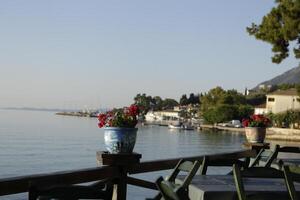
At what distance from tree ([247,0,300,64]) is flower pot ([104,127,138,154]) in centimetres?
1578

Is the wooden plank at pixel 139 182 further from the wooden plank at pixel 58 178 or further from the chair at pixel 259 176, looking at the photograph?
the chair at pixel 259 176

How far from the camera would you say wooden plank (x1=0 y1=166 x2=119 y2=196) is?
488 cm

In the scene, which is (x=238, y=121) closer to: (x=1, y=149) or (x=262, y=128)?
(x=1, y=149)

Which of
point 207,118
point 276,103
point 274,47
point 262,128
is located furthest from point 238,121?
point 262,128

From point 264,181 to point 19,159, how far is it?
44.9 metres

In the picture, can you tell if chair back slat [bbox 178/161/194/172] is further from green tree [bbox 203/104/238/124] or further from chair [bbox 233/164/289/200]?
green tree [bbox 203/104/238/124]

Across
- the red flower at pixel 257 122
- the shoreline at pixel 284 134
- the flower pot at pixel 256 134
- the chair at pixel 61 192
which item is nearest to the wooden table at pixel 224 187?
the chair at pixel 61 192

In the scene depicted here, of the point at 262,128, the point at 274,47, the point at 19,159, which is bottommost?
the point at 19,159

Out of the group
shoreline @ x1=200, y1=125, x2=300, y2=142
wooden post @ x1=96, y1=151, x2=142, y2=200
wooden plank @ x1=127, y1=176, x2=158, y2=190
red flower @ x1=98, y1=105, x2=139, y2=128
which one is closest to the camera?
wooden post @ x1=96, y1=151, x2=142, y2=200

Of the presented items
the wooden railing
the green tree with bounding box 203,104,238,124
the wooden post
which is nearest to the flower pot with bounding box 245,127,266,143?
the wooden railing

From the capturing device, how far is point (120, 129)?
20.8 ft

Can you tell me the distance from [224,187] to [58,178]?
170 cm

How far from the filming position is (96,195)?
4.48m

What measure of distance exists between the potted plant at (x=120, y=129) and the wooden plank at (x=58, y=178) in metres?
0.27
